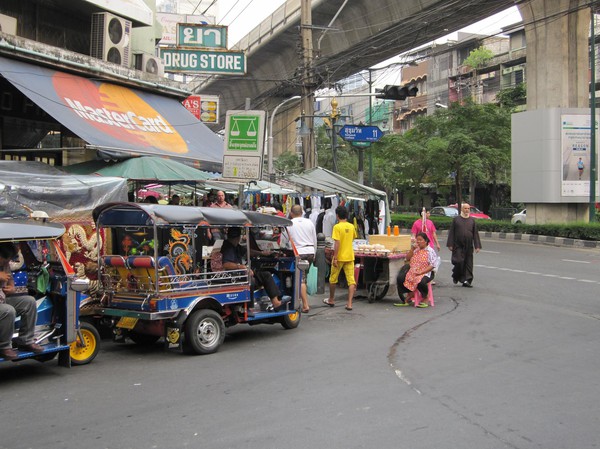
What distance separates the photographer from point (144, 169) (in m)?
12.3

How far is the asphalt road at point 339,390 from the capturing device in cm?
501

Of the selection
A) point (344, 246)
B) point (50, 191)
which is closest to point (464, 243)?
point (344, 246)

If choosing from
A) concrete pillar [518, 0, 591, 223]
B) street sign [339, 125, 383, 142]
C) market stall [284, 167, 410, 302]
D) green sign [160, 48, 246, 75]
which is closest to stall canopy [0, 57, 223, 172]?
market stall [284, 167, 410, 302]

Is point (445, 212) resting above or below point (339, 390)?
above

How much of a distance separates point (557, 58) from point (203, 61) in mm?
14656

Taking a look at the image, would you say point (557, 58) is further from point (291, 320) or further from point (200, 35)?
point (291, 320)

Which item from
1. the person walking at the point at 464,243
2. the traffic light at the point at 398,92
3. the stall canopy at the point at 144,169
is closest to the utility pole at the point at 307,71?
the traffic light at the point at 398,92

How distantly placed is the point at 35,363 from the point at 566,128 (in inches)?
996

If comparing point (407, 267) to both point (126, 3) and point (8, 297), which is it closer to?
point (8, 297)

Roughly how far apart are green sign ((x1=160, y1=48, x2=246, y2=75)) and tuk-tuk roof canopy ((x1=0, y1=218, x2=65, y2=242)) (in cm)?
1715

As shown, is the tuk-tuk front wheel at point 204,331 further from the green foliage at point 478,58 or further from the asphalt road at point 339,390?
the green foliage at point 478,58

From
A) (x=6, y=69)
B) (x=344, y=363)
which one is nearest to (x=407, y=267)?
(x=344, y=363)

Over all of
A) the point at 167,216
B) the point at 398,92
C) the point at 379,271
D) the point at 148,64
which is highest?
the point at 148,64

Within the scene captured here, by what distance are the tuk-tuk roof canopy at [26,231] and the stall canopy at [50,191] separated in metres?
2.09
